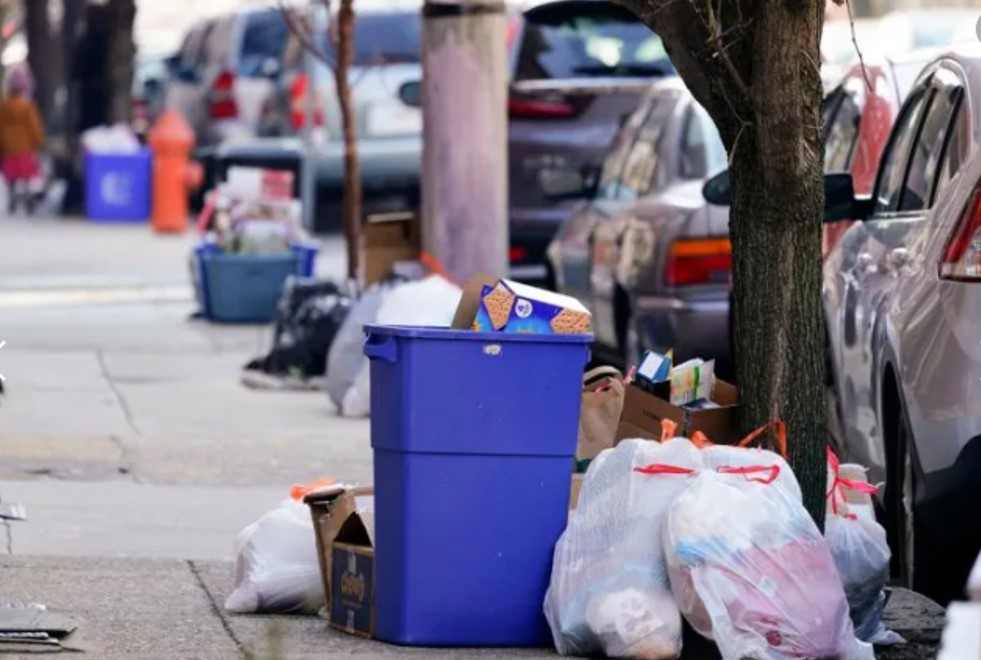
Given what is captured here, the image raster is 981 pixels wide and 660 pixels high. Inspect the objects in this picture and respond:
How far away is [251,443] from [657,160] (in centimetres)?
242

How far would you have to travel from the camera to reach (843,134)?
1005 centimetres

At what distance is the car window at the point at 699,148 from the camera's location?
11.7 metres

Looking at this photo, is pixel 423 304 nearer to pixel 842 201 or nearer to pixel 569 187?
pixel 842 201

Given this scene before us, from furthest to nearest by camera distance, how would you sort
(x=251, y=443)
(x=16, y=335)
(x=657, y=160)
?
1. (x=16, y=335)
2. (x=657, y=160)
3. (x=251, y=443)

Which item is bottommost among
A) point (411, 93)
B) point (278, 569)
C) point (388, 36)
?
point (278, 569)

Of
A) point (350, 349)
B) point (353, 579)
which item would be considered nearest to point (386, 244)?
point (350, 349)

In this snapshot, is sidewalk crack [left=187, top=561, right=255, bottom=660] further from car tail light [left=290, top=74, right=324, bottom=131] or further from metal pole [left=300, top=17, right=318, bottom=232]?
car tail light [left=290, top=74, right=324, bottom=131]

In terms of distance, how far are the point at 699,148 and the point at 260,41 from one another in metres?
15.3

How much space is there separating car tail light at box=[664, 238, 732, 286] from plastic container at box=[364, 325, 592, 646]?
4.44 m

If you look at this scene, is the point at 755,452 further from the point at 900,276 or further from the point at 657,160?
the point at 657,160

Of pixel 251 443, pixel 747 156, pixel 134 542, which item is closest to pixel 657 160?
pixel 251 443

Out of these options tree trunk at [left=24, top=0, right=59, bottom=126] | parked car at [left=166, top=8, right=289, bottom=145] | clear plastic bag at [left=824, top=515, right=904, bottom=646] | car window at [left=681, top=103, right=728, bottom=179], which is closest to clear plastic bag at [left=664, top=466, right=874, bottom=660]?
clear plastic bag at [left=824, top=515, right=904, bottom=646]

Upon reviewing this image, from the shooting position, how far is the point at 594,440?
7.27 metres

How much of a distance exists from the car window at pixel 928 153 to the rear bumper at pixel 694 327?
283cm
